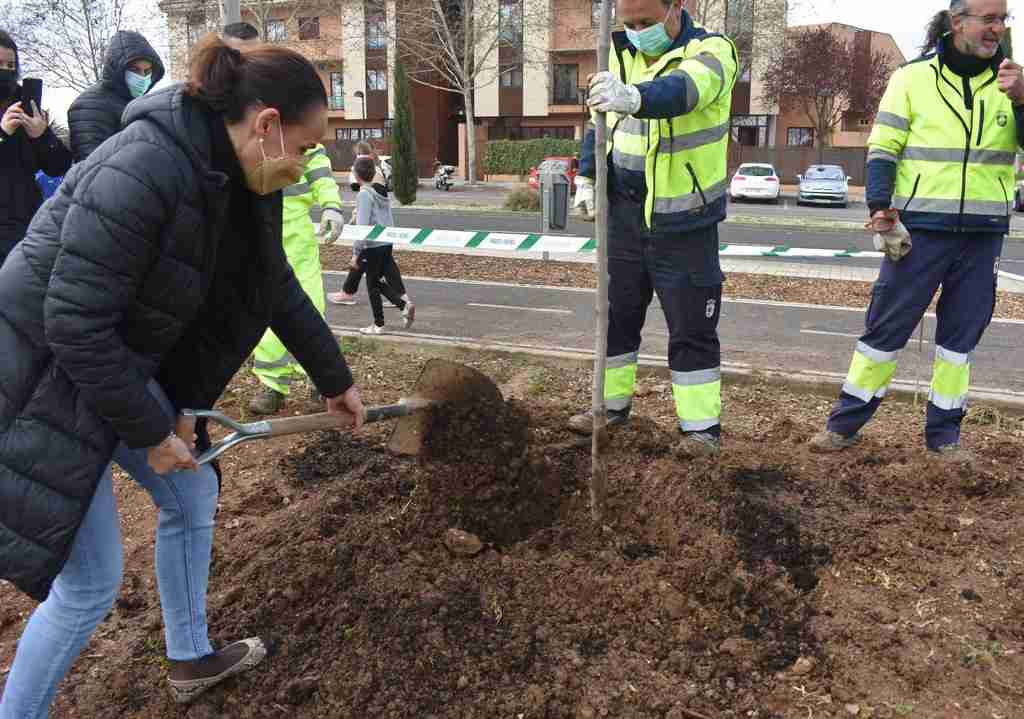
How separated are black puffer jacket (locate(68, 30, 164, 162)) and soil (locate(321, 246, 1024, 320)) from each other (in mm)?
6472

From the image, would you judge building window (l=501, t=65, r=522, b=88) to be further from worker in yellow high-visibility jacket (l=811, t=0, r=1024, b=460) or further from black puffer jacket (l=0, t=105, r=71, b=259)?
worker in yellow high-visibility jacket (l=811, t=0, r=1024, b=460)

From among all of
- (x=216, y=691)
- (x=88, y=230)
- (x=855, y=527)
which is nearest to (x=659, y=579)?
(x=855, y=527)

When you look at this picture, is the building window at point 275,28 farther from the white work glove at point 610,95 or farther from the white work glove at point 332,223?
the white work glove at point 610,95

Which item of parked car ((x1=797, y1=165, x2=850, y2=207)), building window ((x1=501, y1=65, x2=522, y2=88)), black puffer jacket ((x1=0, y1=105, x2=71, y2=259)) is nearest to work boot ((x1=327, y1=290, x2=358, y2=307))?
black puffer jacket ((x1=0, y1=105, x2=71, y2=259))

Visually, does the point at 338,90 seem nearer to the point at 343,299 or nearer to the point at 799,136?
the point at 799,136

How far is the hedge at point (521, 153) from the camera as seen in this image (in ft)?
138

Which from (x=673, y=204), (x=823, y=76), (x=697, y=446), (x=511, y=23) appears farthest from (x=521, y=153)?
(x=697, y=446)

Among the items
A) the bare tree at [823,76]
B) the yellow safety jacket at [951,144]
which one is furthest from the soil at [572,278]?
the bare tree at [823,76]

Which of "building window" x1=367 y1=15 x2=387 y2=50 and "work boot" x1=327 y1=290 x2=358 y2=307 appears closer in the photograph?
"work boot" x1=327 y1=290 x2=358 y2=307

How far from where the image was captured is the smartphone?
496 centimetres

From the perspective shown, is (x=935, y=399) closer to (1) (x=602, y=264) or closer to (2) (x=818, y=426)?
(2) (x=818, y=426)

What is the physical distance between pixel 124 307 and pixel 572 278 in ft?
30.9

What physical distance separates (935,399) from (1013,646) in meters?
1.79

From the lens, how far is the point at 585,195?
4.36 metres
